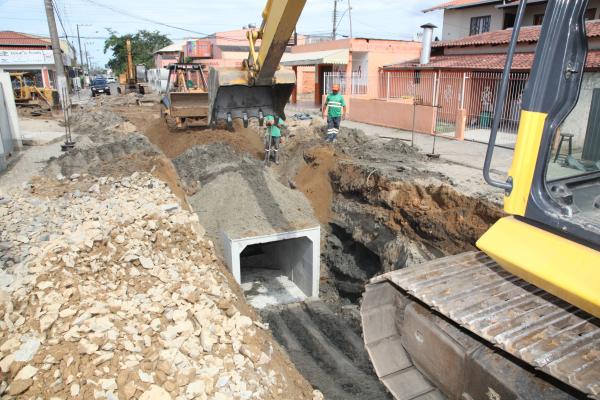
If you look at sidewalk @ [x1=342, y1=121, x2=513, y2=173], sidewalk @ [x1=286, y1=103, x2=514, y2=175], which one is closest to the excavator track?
sidewalk @ [x1=286, y1=103, x2=514, y2=175]

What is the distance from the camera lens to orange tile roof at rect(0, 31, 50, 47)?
35397mm

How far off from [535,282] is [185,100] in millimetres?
13586

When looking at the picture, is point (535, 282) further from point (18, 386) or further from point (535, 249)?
point (18, 386)

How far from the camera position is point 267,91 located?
670cm

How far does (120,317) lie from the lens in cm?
511

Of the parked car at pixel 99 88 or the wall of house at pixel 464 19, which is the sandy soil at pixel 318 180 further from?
the parked car at pixel 99 88

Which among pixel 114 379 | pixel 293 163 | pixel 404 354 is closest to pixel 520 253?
pixel 404 354

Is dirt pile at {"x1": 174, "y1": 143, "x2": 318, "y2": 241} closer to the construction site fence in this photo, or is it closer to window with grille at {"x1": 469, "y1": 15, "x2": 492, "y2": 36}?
the construction site fence

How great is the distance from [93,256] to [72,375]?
226 cm

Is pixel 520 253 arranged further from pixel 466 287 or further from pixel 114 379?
pixel 114 379

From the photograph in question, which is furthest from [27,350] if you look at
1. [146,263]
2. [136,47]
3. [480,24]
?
[136,47]

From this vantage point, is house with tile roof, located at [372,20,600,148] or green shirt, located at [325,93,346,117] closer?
green shirt, located at [325,93,346,117]

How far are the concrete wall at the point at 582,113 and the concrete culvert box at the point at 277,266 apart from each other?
7.51 metres

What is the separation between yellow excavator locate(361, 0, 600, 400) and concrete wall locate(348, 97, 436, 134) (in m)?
13.0
